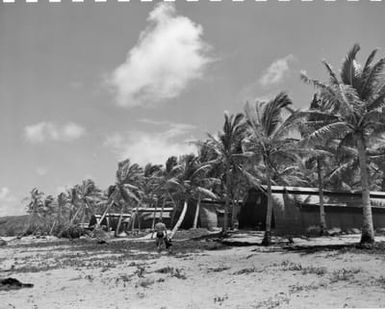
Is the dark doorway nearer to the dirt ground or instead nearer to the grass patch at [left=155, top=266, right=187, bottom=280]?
the dirt ground

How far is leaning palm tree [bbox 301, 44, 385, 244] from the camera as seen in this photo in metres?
19.7

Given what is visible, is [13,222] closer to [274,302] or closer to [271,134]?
[271,134]

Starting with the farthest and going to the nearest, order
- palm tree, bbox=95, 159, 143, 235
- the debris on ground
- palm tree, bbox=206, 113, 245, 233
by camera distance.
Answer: palm tree, bbox=95, 159, 143, 235
palm tree, bbox=206, 113, 245, 233
the debris on ground

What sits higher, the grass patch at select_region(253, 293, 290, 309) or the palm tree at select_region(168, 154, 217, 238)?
the palm tree at select_region(168, 154, 217, 238)

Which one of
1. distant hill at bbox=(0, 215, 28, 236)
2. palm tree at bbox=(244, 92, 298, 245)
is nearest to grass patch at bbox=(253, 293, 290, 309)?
palm tree at bbox=(244, 92, 298, 245)

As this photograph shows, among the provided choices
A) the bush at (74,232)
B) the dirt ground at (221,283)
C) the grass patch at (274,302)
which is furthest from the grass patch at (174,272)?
the bush at (74,232)

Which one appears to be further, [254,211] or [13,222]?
[13,222]

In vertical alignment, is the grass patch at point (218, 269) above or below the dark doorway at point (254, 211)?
below

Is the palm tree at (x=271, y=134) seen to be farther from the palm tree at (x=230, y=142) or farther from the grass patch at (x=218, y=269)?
the grass patch at (x=218, y=269)

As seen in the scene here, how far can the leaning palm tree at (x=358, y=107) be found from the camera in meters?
19.7

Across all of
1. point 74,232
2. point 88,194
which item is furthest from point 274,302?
point 88,194

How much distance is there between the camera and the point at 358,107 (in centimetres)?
1988

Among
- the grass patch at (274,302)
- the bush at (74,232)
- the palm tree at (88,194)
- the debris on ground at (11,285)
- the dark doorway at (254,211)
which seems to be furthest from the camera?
the palm tree at (88,194)

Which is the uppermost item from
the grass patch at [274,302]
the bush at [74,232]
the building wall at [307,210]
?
the building wall at [307,210]
